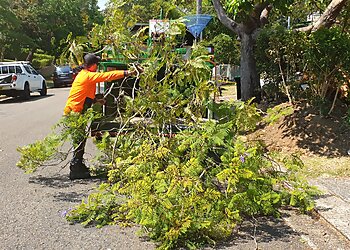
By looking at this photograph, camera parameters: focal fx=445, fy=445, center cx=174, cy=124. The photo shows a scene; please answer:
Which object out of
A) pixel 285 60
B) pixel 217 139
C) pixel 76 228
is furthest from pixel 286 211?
pixel 285 60

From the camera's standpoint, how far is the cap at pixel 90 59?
671 cm

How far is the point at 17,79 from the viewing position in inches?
822

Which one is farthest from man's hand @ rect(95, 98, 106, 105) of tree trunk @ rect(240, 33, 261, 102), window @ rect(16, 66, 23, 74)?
window @ rect(16, 66, 23, 74)

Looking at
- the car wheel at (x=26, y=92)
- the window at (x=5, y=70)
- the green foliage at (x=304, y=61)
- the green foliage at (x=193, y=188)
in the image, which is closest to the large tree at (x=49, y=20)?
the car wheel at (x=26, y=92)

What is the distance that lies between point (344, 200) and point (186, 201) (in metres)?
2.45

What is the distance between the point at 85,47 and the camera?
7188 millimetres

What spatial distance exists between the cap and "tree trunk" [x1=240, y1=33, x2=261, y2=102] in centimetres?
542

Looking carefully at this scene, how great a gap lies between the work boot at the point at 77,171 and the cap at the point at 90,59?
1516 millimetres

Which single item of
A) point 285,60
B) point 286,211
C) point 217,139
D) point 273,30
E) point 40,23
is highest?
point 40,23

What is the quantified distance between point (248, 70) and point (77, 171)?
235 inches

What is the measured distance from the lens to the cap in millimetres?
6715

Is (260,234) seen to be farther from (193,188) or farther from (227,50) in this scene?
(227,50)

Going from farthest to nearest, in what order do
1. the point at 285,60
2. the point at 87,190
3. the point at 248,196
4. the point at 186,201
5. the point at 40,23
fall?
the point at 40,23 → the point at 285,60 → the point at 87,190 → the point at 248,196 → the point at 186,201

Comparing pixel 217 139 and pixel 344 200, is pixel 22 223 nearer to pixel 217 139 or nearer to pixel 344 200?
pixel 217 139
